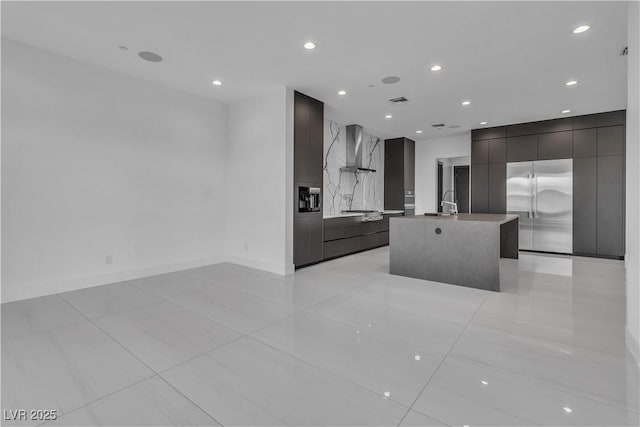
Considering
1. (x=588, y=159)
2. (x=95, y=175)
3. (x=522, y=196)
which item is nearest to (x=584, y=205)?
(x=588, y=159)

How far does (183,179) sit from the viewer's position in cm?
454

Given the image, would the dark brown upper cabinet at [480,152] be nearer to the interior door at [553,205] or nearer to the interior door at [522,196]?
Result: the interior door at [522,196]

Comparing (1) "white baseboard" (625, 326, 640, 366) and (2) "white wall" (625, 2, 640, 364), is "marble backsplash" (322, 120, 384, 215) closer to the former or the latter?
(2) "white wall" (625, 2, 640, 364)

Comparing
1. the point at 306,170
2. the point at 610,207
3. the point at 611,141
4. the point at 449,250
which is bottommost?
the point at 449,250

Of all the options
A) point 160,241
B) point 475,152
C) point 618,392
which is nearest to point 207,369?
point 618,392

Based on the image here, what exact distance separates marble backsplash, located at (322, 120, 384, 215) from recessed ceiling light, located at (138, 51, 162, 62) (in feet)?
10.7

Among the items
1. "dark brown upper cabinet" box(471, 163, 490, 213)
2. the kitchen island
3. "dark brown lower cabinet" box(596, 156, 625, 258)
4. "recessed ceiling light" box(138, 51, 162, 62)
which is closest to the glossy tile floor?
the kitchen island

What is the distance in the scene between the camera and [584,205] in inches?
223

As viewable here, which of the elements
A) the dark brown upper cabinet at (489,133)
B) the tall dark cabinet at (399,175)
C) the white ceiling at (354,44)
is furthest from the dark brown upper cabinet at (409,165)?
the white ceiling at (354,44)

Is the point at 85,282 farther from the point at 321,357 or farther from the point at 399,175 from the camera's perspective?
the point at 399,175

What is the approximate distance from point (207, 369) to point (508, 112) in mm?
6187

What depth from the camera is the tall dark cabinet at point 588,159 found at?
5383mm

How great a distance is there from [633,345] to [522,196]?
4.84m

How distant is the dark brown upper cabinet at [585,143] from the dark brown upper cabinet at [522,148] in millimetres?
624
